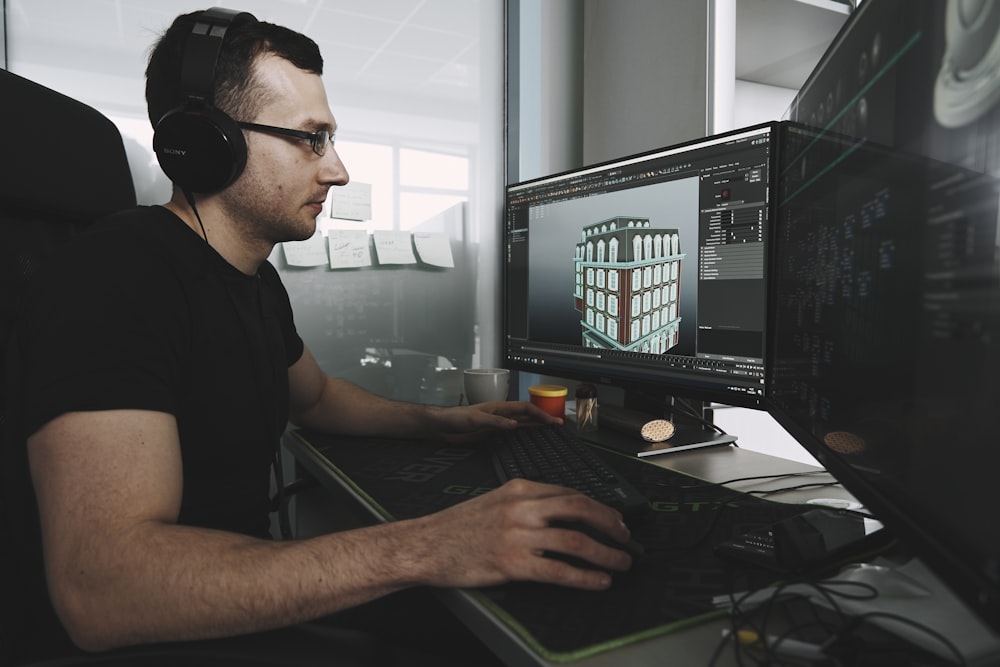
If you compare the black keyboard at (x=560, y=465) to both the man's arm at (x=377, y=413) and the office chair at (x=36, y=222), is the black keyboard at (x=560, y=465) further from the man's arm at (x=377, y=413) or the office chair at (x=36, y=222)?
the office chair at (x=36, y=222)

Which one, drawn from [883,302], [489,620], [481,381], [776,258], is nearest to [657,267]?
[776,258]

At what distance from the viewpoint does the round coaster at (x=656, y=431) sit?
3.45 feet

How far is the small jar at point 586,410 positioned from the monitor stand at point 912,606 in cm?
64

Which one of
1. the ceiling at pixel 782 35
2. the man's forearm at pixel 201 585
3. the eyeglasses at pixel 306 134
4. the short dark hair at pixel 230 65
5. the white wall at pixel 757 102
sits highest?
the ceiling at pixel 782 35

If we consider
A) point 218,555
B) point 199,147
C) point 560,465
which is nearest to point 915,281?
point 560,465

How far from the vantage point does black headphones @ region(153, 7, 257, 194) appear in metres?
0.81

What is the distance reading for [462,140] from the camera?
161 cm

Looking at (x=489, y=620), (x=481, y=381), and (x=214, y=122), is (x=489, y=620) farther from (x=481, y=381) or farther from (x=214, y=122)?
(x=481, y=381)

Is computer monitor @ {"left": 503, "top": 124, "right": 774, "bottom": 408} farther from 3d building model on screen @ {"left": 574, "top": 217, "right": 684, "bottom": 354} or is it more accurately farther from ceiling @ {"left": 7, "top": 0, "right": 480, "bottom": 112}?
ceiling @ {"left": 7, "top": 0, "right": 480, "bottom": 112}

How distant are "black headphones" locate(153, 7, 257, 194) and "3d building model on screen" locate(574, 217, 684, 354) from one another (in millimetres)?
648

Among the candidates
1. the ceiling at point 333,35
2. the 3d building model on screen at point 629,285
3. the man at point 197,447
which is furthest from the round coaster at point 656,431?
the ceiling at point 333,35

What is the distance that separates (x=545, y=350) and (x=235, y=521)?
70 cm

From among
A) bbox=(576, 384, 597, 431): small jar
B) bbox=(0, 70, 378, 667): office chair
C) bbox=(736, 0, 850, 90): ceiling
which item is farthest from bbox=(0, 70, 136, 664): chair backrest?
bbox=(736, 0, 850, 90): ceiling

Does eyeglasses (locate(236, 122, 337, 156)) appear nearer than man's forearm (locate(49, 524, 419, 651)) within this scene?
No
